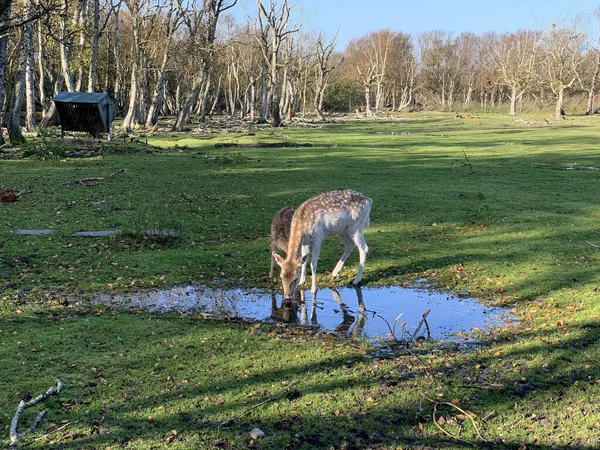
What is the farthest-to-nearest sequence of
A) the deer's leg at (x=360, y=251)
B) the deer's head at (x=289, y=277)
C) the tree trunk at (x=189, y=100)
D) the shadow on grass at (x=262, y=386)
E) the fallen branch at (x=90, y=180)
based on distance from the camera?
the tree trunk at (x=189, y=100) < the fallen branch at (x=90, y=180) < the deer's leg at (x=360, y=251) < the deer's head at (x=289, y=277) < the shadow on grass at (x=262, y=386)

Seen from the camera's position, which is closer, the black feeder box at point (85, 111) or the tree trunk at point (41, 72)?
the black feeder box at point (85, 111)

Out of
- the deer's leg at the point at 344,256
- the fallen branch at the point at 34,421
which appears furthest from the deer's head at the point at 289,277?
the fallen branch at the point at 34,421

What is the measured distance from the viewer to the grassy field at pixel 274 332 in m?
4.59

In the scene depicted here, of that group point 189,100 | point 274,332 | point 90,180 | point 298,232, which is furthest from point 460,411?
point 189,100

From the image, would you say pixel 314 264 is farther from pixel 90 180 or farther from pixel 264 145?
pixel 264 145

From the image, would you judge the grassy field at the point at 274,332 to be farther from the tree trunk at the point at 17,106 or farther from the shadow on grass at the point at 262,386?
the tree trunk at the point at 17,106

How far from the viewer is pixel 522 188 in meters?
17.0

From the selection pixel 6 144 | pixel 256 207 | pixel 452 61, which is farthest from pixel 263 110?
pixel 452 61

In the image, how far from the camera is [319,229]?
8445 mm

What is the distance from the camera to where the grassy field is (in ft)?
15.1

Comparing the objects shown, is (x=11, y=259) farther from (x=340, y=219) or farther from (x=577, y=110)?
(x=577, y=110)

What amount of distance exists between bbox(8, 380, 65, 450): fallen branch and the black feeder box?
23.3 meters

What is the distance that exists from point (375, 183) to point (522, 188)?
4188 millimetres

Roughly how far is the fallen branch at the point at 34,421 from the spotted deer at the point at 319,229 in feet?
11.0
